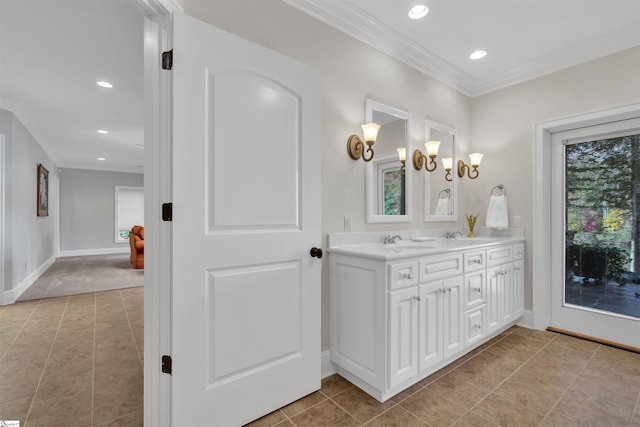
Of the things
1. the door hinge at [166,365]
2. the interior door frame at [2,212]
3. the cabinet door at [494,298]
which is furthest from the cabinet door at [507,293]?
the interior door frame at [2,212]

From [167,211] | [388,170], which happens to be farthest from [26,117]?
[388,170]

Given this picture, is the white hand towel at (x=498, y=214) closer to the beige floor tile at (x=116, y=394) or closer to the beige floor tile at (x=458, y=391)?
the beige floor tile at (x=458, y=391)

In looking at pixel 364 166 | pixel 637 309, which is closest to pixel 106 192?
pixel 364 166

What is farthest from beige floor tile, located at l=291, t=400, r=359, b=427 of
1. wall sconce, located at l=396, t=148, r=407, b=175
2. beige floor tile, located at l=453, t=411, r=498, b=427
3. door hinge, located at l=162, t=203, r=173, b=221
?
wall sconce, located at l=396, t=148, r=407, b=175

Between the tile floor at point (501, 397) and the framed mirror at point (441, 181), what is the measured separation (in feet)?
4.37

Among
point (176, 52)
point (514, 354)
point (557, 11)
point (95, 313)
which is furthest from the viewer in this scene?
point (95, 313)

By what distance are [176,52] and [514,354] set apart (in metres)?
3.15

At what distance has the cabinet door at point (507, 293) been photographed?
2.66m

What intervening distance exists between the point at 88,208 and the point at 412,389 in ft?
31.2

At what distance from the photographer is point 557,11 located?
7.25ft

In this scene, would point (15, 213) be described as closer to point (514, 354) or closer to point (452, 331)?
point (452, 331)

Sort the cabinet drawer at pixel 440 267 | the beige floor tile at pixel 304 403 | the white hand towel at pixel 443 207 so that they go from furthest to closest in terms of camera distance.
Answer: the white hand towel at pixel 443 207 < the cabinet drawer at pixel 440 267 < the beige floor tile at pixel 304 403

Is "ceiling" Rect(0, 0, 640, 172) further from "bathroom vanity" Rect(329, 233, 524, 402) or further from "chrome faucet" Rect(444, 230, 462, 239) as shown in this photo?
"bathroom vanity" Rect(329, 233, 524, 402)

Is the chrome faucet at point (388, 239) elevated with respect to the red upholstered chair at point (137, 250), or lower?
elevated
